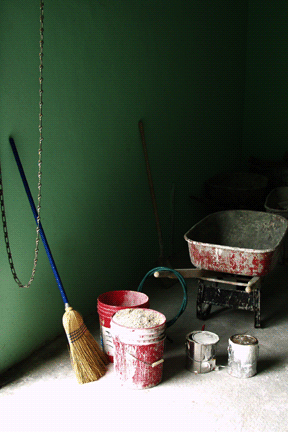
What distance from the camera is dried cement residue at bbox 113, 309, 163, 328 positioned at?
8.39 ft

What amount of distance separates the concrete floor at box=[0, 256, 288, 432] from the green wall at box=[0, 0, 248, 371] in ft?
0.89

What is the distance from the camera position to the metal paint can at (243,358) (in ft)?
8.71

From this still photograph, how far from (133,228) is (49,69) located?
169 cm

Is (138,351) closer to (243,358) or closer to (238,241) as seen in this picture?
(243,358)

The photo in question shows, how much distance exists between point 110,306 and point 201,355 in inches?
24.9

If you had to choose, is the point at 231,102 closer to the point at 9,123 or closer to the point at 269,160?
the point at 269,160

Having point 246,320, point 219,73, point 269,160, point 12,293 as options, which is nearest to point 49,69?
point 12,293

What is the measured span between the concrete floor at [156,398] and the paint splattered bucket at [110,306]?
0.14 m

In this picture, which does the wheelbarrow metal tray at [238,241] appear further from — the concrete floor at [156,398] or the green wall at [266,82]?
the green wall at [266,82]

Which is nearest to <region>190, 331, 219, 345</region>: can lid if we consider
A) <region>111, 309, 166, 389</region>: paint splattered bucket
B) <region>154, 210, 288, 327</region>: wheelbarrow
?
<region>111, 309, 166, 389</region>: paint splattered bucket

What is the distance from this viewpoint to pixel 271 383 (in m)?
2.62

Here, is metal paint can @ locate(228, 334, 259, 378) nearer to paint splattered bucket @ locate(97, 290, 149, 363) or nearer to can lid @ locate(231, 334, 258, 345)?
can lid @ locate(231, 334, 258, 345)

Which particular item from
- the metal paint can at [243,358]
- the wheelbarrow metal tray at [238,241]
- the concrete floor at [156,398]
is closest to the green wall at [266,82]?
Result: the wheelbarrow metal tray at [238,241]

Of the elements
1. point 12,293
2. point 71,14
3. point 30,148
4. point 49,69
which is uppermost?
point 71,14
